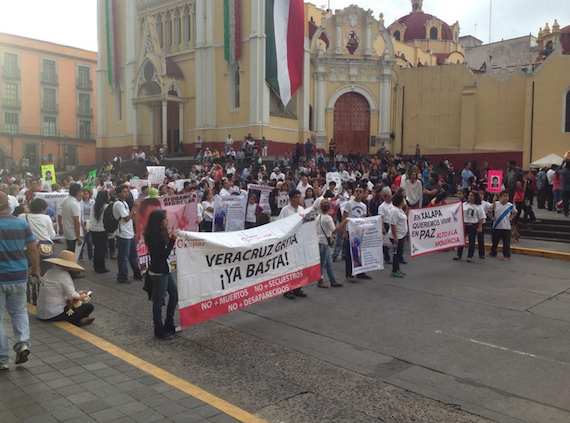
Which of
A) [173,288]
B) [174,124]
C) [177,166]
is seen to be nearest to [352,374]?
[173,288]

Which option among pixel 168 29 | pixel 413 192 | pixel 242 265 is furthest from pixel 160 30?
pixel 242 265

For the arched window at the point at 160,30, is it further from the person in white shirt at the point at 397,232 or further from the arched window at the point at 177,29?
the person in white shirt at the point at 397,232

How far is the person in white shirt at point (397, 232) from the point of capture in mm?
10922

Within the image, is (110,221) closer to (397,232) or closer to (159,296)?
(159,296)

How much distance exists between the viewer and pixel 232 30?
31844 millimetres

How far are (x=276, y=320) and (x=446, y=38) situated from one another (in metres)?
54.3

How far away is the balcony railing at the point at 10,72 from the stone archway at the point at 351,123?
3518 centimetres

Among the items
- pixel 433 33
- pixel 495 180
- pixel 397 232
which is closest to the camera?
pixel 397 232

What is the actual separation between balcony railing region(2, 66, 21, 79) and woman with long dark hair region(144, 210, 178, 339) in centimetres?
5300

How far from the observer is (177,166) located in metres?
31.4

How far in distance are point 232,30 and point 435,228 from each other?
77.4ft

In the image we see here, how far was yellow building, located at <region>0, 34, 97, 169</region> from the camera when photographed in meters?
51.6

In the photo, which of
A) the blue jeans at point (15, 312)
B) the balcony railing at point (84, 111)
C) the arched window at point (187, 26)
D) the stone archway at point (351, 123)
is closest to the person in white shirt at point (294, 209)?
the blue jeans at point (15, 312)

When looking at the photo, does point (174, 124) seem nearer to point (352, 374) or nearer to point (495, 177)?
point (495, 177)
